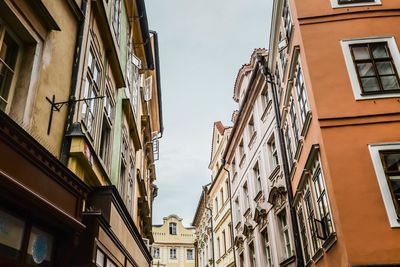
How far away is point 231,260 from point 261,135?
987 centimetres

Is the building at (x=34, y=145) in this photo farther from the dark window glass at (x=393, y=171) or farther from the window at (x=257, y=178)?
the window at (x=257, y=178)

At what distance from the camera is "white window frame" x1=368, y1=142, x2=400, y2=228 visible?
8539 mm

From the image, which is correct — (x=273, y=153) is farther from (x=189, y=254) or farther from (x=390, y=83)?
(x=189, y=254)

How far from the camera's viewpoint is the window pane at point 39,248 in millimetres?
5348

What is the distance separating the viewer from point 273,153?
1769 cm

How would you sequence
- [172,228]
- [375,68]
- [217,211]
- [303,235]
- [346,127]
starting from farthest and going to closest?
[172,228]
[217,211]
[303,235]
[375,68]
[346,127]

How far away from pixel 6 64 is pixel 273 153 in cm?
1347

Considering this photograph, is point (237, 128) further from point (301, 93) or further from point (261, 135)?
point (301, 93)

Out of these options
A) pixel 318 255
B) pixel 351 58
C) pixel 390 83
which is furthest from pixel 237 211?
pixel 390 83

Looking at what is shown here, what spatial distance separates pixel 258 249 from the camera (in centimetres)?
1844

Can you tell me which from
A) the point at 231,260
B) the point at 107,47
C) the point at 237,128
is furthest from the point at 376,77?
the point at 231,260

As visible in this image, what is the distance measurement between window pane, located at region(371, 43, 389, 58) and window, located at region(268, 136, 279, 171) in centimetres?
713

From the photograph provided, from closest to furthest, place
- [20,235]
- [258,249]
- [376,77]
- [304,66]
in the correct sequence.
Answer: [20,235], [376,77], [304,66], [258,249]

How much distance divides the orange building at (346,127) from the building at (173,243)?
3842 centimetres
